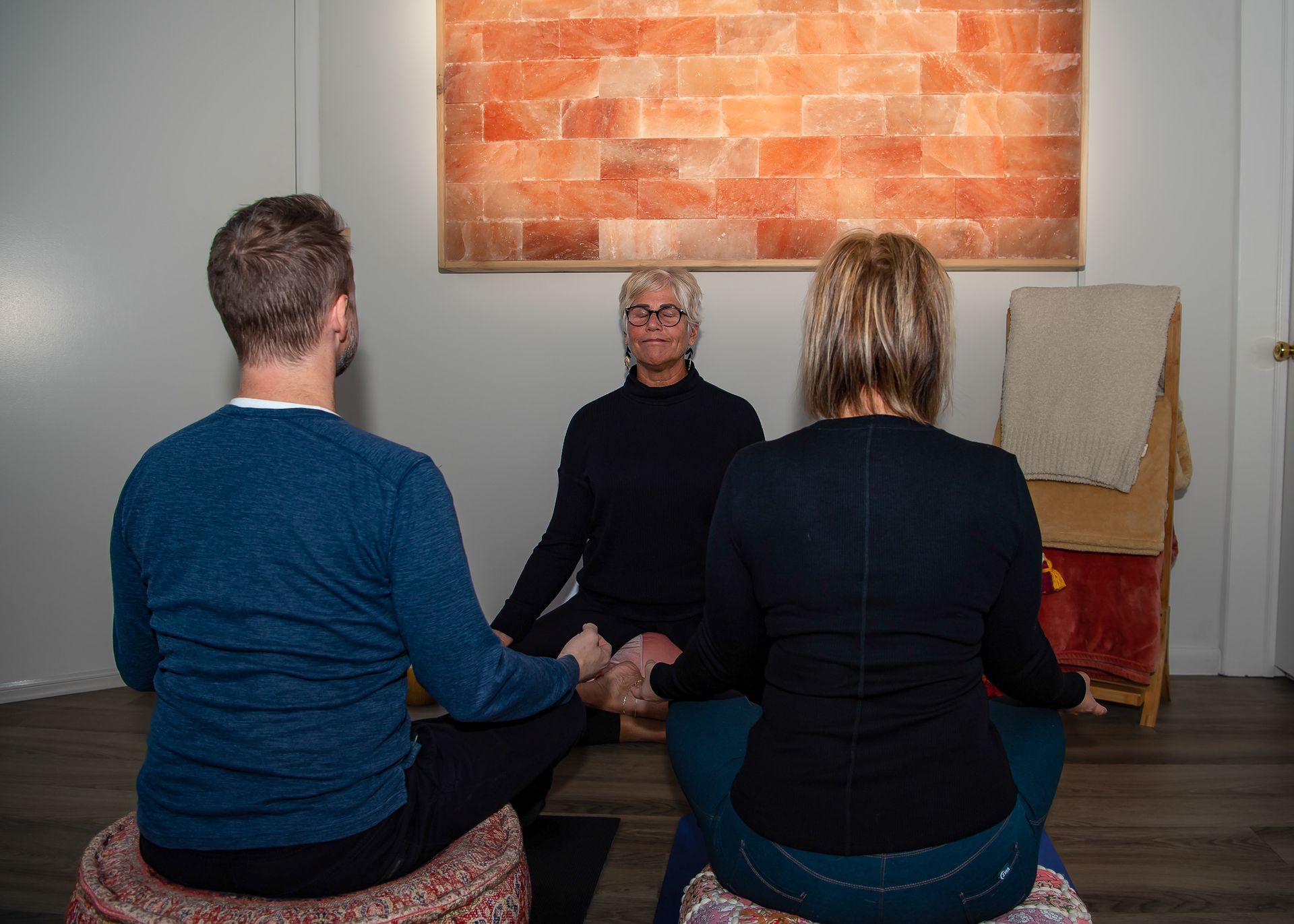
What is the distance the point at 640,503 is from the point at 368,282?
133cm

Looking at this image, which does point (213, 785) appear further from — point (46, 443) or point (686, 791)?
point (46, 443)

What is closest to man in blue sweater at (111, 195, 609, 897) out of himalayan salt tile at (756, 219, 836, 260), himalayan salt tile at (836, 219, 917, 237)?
himalayan salt tile at (756, 219, 836, 260)

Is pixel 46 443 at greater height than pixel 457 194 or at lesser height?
lesser

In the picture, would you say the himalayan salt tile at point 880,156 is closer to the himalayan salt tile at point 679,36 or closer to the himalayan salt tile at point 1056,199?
the himalayan salt tile at point 1056,199

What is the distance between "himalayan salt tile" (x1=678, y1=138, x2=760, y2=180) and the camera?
2936 mm

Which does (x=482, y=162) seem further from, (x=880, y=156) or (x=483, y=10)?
(x=880, y=156)

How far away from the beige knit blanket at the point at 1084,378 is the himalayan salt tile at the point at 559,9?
5.14 ft

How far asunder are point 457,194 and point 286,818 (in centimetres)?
232

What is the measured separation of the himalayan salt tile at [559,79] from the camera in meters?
2.96

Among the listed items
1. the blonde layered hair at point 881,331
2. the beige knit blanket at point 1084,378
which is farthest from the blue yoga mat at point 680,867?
the beige knit blanket at point 1084,378

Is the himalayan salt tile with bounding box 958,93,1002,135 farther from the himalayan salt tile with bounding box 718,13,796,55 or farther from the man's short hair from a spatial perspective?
the man's short hair

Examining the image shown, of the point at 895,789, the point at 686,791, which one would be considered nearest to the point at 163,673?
the point at 686,791

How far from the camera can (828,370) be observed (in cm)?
123

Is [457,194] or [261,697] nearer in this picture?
[261,697]
